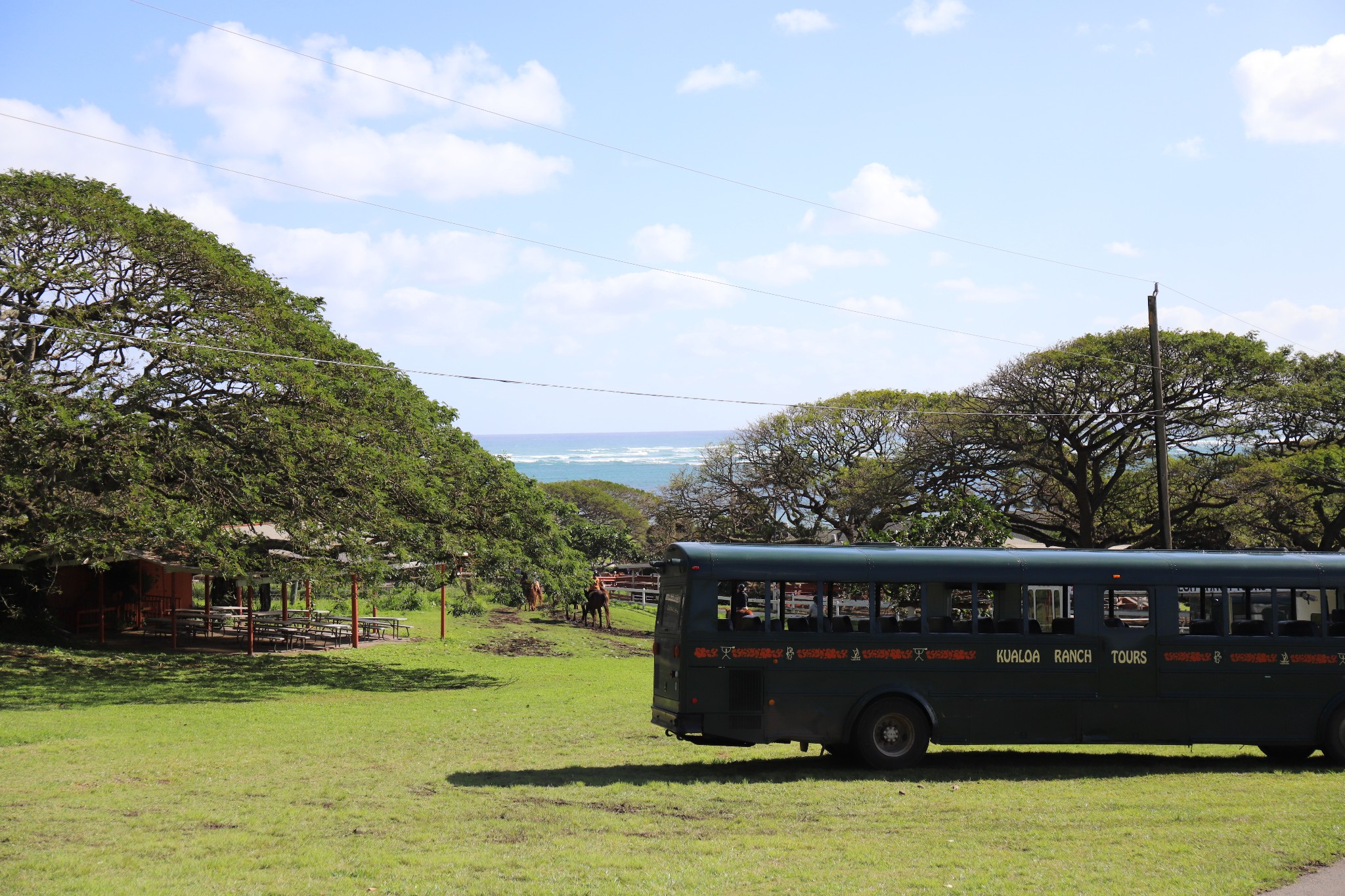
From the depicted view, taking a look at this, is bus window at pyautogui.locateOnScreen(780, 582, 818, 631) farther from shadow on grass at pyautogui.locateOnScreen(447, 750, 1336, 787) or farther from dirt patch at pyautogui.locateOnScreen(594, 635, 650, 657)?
dirt patch at pyautogui.locateOnScreen(594, 635, 650, 657)

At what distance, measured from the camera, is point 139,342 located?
22.3 metres

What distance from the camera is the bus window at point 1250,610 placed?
1434cm

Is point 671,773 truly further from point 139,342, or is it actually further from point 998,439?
point 998,439

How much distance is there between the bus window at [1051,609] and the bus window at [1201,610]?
1.44 m

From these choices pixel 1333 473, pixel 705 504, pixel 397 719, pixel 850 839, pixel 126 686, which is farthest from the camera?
pixel 705 504

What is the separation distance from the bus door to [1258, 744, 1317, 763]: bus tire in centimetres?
166

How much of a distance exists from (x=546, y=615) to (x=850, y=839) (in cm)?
3750

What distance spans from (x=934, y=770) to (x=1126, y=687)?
2821 millimetres

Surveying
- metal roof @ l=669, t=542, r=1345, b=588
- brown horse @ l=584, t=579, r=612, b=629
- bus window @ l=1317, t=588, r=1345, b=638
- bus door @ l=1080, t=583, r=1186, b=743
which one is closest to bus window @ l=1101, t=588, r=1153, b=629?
bus door @ l=1080, t=583, r=1186, b=743

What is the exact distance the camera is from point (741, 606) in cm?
1352

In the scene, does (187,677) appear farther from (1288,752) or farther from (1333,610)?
(1333,610)

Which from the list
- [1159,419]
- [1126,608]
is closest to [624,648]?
[1159,419]

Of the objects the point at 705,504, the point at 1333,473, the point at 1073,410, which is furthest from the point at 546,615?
the point at 1333,473

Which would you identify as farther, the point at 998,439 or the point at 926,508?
the point at 998,439
